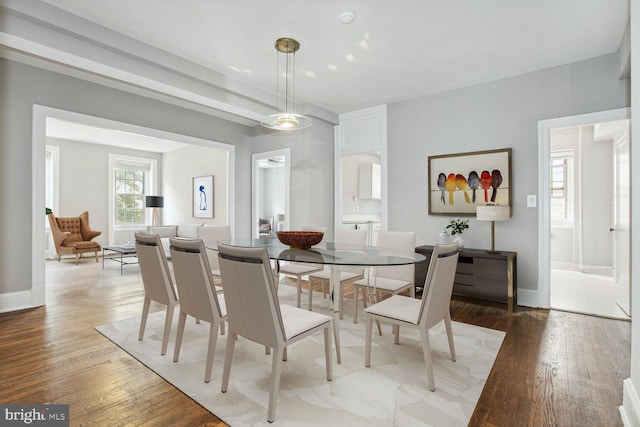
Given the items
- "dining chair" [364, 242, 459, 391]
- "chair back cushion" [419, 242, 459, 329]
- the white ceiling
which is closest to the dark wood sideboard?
"dining chair" [364, 242, 459, 391]

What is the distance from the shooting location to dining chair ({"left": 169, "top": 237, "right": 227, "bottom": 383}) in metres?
2.03

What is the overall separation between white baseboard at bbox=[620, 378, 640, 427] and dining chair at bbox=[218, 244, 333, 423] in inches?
60.9

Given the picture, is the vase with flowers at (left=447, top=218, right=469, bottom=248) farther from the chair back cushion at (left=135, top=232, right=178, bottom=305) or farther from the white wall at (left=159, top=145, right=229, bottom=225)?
the white wall at (left=159, top=145, right=229, bottom=225)

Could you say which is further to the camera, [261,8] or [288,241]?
[288,241]

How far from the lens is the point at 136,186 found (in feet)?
28.4

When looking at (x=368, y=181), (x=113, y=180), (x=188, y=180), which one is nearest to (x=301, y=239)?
(x=368, y=181)

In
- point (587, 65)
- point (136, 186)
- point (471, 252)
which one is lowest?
point (471, 252)

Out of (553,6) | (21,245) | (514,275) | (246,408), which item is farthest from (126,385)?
(553,6)

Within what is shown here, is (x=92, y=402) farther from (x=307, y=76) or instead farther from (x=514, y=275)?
(x=514, y=275)

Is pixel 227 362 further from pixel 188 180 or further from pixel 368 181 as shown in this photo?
pixel 188 180

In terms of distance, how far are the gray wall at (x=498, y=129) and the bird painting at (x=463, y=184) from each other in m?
0.30

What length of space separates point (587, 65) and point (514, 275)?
2.33 m

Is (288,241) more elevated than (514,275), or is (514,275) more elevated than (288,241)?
(288,241)

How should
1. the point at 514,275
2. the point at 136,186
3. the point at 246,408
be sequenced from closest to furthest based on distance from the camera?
the point at 246,408 < the point at 514,275 < the point at 136,186
